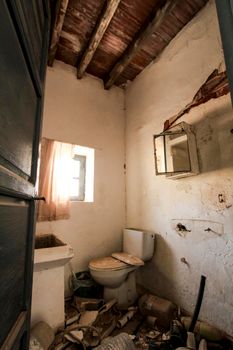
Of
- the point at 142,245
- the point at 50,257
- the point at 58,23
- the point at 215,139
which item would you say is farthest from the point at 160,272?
the point at 58,23

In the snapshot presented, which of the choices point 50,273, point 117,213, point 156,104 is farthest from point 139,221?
point 156,104

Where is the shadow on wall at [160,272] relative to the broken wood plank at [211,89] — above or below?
below

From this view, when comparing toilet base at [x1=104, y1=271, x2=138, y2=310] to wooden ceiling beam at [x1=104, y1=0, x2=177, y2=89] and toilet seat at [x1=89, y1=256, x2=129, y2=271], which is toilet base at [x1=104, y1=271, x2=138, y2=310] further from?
wooden ceiling beam at [x1=104, y1=0, x2=177, y2=89]

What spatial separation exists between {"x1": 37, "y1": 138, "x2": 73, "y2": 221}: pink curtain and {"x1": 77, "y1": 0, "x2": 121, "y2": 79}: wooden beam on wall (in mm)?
1016

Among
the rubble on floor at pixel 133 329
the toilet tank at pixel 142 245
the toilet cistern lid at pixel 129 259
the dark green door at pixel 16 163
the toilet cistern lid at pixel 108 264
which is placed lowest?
the rubble on floor at pixel 133 329

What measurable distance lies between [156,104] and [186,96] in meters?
0.42

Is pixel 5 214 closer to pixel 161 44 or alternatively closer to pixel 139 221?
pixel 139 221

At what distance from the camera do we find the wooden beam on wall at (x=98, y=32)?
1.63 meters

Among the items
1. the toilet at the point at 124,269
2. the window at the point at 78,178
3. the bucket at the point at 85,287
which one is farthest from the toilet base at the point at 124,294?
the window at the point at 78,178

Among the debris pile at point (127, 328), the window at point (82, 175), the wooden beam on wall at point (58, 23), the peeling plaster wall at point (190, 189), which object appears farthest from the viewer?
the window at point (82, 175)

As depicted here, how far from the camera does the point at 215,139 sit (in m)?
1.54

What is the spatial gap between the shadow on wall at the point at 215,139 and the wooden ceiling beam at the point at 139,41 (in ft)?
3.21

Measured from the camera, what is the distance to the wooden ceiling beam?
1.64 meters

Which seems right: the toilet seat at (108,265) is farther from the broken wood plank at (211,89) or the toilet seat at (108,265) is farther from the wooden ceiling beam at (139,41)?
the wooden ceiling beam at (139,41)
